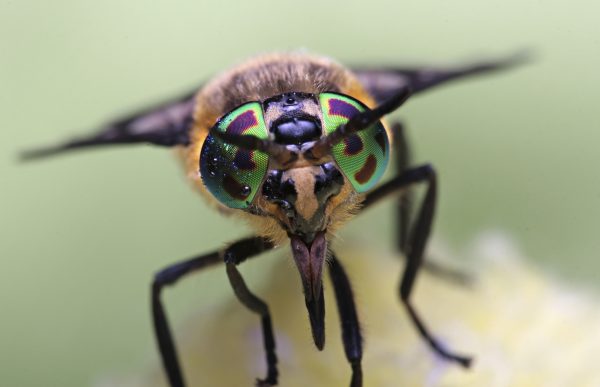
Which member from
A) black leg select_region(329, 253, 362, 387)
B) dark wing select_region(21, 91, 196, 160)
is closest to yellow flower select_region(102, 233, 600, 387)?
black leg select_region(329, 253, 362, 387)

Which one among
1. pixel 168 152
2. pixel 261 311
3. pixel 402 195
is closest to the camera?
pixel 261 311

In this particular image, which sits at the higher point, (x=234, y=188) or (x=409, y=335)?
(x=234, y=188)

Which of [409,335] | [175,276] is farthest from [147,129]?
[409,335]

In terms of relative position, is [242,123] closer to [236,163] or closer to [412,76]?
[236,163]

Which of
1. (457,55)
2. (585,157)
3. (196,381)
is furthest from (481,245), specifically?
(196,381)

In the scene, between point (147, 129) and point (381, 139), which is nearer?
point (381, 139)

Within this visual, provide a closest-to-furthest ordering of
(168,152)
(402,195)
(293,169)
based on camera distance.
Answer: (293,169) → (402,195) → (168,152)

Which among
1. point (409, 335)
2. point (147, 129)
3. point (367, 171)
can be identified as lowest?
point (409, 335)

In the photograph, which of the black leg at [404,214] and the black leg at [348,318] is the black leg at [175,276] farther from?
the black leg at [404,214]
